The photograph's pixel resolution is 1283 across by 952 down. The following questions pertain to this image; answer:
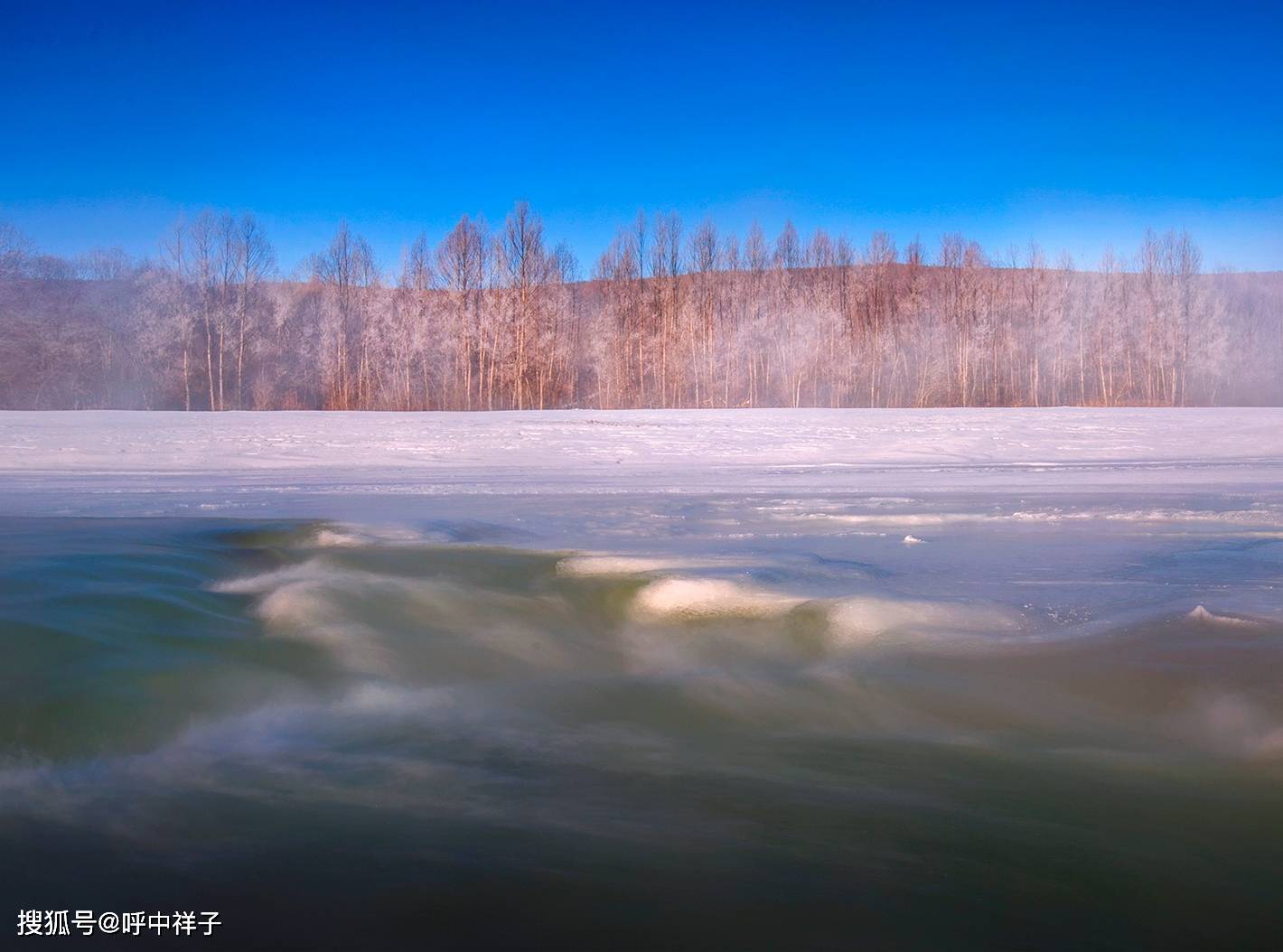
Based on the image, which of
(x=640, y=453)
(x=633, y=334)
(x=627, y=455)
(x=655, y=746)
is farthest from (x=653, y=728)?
(x=633, y=334)

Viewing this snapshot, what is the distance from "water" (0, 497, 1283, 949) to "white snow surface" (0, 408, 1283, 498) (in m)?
3.28

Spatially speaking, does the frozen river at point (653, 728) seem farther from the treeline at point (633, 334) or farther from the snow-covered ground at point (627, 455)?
the treeline at point (633, 334)

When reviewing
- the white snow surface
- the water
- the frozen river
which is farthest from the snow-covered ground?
the water

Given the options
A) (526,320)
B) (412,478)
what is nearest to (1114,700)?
(412,478)

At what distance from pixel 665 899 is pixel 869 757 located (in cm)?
71

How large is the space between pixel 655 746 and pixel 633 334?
3595cm

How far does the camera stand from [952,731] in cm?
210

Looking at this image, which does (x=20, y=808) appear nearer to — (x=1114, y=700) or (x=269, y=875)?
(x=269, y=875)

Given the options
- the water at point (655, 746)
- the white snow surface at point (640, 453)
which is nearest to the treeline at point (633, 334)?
the white snow surface at point (640, 453)

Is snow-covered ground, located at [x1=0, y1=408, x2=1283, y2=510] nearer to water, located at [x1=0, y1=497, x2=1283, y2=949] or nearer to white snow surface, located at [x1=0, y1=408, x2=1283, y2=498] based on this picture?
white snow surface, located at [x1=0, y1=408, x2=1283, y2=498]

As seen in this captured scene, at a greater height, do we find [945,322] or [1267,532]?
[945,322]

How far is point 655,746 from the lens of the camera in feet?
6.73

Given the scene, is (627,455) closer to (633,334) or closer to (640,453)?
(640,453)

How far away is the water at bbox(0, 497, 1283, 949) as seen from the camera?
1.42 meters
